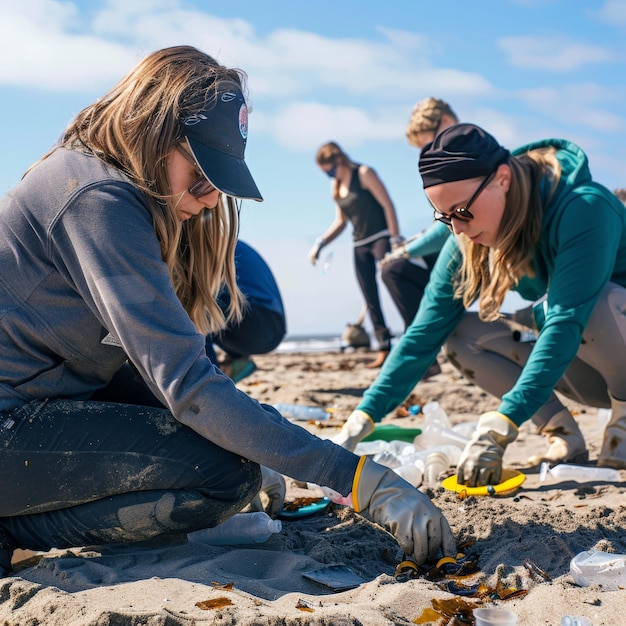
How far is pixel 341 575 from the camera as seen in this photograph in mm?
2186

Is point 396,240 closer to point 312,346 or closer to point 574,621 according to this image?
point 574,621

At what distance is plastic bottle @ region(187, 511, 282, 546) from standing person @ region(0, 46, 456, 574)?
0.41ft

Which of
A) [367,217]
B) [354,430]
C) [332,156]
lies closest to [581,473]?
[354,430]

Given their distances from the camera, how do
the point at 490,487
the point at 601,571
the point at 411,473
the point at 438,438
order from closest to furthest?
the point at 601,571 → the point at 490,487 → the point at 411,473 → the point at 438,438

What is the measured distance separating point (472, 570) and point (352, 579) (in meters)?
0.34

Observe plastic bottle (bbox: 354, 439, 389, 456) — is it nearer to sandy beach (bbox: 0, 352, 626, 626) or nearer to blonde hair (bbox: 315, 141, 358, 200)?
sandy beach (bbox: 0, 352, 626, 626)

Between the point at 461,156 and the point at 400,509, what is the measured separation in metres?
1.45

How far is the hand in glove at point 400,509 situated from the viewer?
86.7 inches

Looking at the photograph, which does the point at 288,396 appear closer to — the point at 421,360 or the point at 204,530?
the point at 421,360

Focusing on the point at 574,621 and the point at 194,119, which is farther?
the point at 194,119

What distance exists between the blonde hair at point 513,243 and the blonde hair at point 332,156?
4255mm

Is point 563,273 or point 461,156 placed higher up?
point 461,156

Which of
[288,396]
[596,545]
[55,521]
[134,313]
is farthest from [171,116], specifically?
[288,396]

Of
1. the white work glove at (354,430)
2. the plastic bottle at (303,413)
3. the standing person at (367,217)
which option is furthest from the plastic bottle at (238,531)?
the standing person at (367,217)
